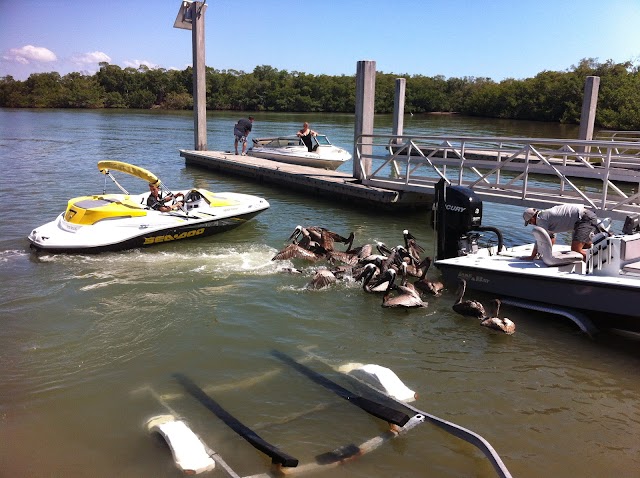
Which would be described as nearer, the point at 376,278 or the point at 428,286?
the point at 428,286


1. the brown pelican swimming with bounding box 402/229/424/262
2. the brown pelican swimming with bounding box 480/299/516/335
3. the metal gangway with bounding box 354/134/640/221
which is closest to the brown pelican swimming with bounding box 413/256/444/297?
the brown pelican swimming with bounding box 402/229/424/262

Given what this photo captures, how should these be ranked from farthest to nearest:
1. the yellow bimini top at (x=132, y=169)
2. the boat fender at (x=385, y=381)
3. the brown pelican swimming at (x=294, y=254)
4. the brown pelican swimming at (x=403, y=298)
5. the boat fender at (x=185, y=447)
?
the yellow bimini top at (x=132, y=169), the brown pelican swimming at (x=294, y=254), the brown pelican swimming at (x=403, y=298), the boat fender at (x=385, y=381), the boat fender at (x=185, y=447)

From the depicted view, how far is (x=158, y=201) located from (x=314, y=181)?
722 centimetres

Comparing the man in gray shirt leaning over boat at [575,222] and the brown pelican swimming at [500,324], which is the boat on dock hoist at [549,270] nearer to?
the man in gray shirt leaning over boat at [575,222]

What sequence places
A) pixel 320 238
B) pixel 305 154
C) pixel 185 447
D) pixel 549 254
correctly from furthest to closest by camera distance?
pixel 305 154 < pixel 320 238 < pixel 549 254 < pixel 185 447

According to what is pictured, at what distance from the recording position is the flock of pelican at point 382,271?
27.9ft

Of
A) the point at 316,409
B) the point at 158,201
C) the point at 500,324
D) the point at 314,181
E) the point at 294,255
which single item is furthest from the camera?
the point at 314,181

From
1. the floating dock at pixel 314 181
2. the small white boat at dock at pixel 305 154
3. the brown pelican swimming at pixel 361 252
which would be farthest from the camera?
the small white boat at dock at pixel 305 154

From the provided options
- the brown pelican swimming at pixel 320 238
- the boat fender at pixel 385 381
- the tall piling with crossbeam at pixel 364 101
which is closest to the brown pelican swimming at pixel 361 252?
the brown pelican swimming at pixel 320 238

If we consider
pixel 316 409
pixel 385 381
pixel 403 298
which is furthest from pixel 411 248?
pixel 316 409

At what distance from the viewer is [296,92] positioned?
102 metres

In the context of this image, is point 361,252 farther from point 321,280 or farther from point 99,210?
point 99,210

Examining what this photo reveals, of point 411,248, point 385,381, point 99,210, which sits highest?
point 99,210

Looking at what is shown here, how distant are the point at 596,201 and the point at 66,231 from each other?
36.4 feet
